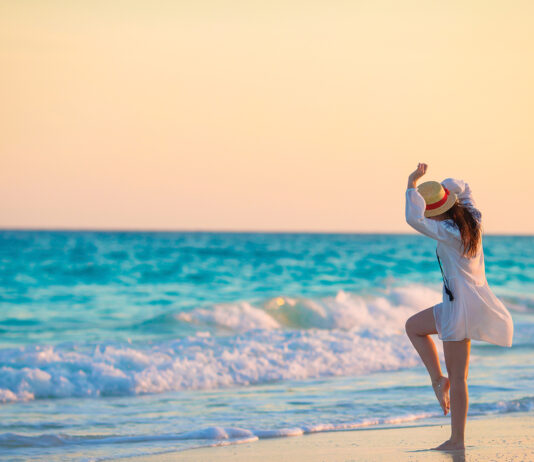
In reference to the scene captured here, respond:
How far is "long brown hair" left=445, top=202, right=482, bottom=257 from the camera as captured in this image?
493 centimetres

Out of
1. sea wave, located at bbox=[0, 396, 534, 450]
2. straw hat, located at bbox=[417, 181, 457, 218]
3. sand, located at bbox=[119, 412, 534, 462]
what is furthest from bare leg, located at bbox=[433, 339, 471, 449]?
sea wave, located at bbox=[0, 396, 534, 450]

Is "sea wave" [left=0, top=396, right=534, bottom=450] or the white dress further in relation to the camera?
"sea wave" [left=0, top=396, right=534, bottom=450]

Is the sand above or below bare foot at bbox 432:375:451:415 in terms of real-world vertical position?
below

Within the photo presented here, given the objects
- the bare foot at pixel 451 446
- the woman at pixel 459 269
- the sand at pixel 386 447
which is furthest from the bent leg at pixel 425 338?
the sand at pixel 386 447

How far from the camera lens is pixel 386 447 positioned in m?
5.84

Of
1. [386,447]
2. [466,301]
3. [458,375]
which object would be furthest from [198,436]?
[466,301]

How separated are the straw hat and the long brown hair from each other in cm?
6

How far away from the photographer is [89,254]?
130ft

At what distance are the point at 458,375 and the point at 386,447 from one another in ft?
3.32

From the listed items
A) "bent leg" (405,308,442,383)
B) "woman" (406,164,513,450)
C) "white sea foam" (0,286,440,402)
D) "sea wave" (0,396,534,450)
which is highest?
"woman" (406,164,513,450)

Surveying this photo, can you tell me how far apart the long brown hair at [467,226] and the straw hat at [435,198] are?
0.06 meters

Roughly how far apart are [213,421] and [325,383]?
2494 millimetres

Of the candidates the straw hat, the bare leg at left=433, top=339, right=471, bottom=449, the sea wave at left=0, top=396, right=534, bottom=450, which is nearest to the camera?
the straw hat

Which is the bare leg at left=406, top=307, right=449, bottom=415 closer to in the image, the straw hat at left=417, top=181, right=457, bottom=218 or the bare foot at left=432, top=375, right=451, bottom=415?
the bare foot at left=432, top=375, right=451, bottom=415
